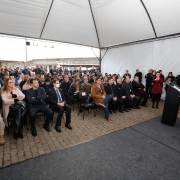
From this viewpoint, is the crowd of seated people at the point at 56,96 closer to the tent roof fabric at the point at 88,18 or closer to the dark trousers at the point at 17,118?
the dark trousers at the point at 17,118

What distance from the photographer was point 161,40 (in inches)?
303

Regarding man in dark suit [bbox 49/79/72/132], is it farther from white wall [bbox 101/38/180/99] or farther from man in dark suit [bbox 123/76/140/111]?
white wall [bbox 101/38/180/99]

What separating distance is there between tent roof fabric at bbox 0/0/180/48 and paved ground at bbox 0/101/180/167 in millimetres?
4591

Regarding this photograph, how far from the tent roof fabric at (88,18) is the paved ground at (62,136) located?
4591 mm

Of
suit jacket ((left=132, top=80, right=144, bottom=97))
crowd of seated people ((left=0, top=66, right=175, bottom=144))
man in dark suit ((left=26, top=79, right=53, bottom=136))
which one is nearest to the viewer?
crowd of seated people ((left=0, top=66, right=175, bottom=144))

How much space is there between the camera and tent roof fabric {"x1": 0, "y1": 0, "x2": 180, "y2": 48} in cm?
554

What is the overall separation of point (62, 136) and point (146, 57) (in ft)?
24.6

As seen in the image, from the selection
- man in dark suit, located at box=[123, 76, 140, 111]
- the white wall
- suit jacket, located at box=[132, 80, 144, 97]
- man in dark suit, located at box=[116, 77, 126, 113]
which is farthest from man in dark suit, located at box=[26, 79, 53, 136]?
the white wall

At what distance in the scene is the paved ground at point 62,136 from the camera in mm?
2873

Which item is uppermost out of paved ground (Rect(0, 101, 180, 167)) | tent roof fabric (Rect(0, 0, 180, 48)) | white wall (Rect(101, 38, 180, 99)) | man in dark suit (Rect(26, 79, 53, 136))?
tent roof fabric (Rect(0, 0, 180, 48))

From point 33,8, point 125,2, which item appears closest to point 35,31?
point 33,8

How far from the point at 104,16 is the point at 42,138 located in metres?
6.59

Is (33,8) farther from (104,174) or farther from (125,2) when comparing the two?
(104,174)

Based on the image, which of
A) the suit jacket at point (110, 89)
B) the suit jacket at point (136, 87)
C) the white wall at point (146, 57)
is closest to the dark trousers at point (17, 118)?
the suit jacket at point (110, 89)
